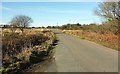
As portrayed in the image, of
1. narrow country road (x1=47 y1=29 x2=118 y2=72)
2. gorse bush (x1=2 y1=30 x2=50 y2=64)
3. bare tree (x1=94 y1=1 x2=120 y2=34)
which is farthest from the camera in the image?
bare tree (x1=94 y1=1 x2=120 y2=34)

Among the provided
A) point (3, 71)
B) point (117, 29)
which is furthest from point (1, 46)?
point (117, 29)

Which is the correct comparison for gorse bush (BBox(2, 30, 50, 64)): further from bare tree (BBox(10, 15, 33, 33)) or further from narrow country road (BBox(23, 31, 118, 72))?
bare tree (BBox(10, 15, 33, 33))

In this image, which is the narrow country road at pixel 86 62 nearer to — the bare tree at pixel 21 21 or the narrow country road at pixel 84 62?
the narrow country road at pixel 84 62

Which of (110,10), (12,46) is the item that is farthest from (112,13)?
(12,46)

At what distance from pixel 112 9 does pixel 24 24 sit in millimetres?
64323

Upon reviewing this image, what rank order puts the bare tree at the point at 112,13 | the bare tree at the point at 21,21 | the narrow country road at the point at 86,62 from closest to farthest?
1. the narrow country road at the point at 86,62
2. the bare tree at the point at 112,13
3. the bare tree at the point at 21,21

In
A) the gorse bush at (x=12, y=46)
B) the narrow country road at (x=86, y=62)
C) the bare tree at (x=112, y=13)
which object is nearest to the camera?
the narrow country road at (x=86, y=62)

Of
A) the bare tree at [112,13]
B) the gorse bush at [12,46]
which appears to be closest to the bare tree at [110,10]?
the bare tree at [112,13]

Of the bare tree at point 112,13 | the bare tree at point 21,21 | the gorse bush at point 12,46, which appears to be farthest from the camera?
the bare tree at point 21,21

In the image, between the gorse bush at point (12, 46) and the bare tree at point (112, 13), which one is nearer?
the gorse bush at point (12, 46)

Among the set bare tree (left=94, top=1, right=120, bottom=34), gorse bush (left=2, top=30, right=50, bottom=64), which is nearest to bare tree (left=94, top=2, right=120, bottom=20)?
bare tree (left=94, top=1, right=120, bottom=34)

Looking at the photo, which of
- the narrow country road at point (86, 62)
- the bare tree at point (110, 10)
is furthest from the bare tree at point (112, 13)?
the narrow country road at point (86, 62)

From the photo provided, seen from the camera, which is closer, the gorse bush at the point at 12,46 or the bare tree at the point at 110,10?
the gorse bush at the point at 12,46

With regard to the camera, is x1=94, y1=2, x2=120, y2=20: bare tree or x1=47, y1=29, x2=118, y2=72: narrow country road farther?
x1=94, y1=2, x2=120, y2=20: bare tree
